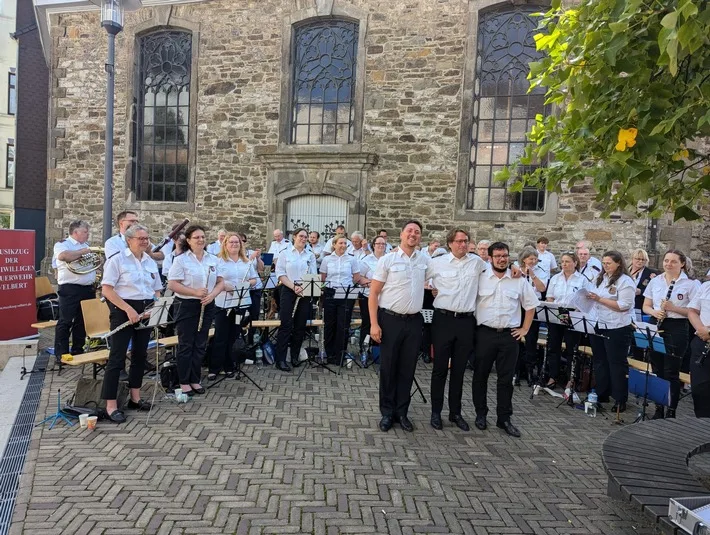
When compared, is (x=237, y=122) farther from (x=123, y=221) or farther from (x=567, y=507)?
(x=567, y=507)

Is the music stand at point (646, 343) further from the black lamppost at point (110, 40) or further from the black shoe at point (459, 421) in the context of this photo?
the black lamppost at point (110, 40)

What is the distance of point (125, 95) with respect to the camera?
13.7 metres

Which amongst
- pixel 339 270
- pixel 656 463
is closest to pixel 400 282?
pixel 656 463

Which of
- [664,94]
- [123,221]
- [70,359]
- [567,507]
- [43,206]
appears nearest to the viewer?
[664,94]

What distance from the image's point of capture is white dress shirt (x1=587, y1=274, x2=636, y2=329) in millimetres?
5715

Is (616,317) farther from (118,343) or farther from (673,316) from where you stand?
(118,343)

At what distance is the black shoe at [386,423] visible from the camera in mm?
5052

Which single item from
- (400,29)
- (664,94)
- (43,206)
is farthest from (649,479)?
(43,206)

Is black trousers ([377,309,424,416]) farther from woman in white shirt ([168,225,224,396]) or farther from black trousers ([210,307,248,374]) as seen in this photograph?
black trousers ([210,307,248,374])

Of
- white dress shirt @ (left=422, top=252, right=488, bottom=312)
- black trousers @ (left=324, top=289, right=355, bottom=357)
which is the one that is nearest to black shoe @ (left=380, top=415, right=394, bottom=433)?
white dress shirt @ (left=422, top=252, right=488, bottom=312)

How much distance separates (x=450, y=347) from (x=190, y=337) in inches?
121

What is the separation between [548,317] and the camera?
6562mm

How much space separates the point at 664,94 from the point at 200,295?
4752 mm

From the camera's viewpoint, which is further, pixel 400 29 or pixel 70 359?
pixel 400 29
